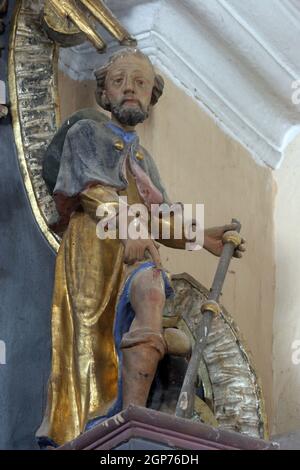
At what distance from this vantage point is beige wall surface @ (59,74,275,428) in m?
4.85

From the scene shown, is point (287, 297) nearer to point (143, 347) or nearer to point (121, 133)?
point (121, 133)


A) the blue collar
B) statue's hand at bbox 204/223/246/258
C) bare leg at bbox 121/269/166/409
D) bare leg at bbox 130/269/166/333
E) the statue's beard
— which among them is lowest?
bare leg at bbox 121/269/166/409

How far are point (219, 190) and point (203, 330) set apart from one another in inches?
40.6

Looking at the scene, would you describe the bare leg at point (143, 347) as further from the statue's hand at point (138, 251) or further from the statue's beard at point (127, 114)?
the statue's beard at point (127, 114)

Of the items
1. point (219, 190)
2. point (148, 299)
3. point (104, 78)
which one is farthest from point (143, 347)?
point (219, 190)

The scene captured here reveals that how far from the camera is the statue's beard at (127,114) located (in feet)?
13.9

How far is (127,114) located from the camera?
167 inches

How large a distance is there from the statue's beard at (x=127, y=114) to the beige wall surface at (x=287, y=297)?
3.09ft

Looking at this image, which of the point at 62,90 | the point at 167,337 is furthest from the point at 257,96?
the point at 167,337

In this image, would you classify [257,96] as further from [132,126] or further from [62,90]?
[132,126]

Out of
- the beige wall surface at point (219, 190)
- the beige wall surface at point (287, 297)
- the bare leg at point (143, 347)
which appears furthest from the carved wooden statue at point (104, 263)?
the beige wall surface at point (287, 297)

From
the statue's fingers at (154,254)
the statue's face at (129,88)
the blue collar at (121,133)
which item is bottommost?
the statue's fingers at (154,254)

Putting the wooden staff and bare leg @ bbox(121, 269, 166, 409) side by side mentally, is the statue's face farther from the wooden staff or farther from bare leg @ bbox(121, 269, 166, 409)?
bare leg @ bbox(121, 269, 166, 409)

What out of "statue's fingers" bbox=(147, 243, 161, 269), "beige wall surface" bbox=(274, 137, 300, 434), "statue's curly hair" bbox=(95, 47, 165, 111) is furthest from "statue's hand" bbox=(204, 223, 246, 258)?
"beige wall surface" bbox=(274, 137, 300, 434)
